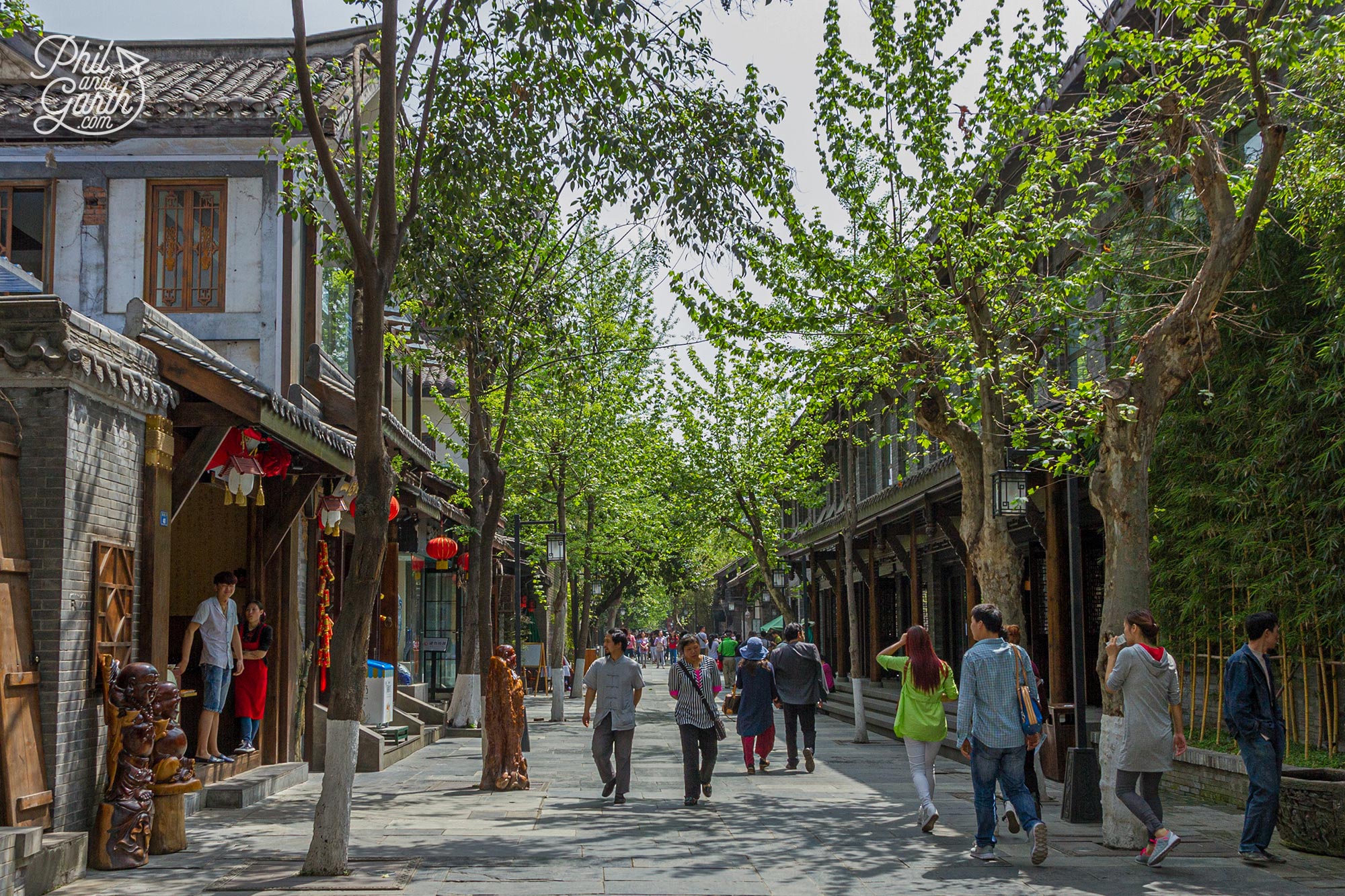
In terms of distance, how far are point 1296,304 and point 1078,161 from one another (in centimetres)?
252

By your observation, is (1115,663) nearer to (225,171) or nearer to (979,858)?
(979,858)

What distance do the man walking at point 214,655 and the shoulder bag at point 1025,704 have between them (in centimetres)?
687

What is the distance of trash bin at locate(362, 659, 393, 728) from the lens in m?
15.5

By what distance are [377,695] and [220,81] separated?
7.90 m

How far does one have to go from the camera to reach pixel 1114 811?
9.15m

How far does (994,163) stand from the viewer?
44.1ft

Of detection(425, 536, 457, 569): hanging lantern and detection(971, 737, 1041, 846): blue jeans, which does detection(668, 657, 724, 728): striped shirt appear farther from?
detection(425, 536, 457, 569): hanging lantern

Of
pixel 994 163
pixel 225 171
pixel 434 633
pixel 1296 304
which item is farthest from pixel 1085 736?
pixel 434 633

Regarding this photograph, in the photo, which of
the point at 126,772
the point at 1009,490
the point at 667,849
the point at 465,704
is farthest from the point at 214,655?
the point at 465,704

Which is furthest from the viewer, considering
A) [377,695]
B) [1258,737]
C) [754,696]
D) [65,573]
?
[377,695]

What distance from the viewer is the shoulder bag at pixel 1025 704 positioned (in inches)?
353

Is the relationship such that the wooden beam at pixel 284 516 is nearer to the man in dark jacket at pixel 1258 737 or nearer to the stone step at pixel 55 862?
the stone step at pixel 55 862

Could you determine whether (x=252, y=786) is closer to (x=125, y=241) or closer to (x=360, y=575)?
(x=360, y=575)

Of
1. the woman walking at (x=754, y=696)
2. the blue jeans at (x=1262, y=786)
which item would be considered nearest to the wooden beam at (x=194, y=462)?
the woman walking at (x=754, y=696)
